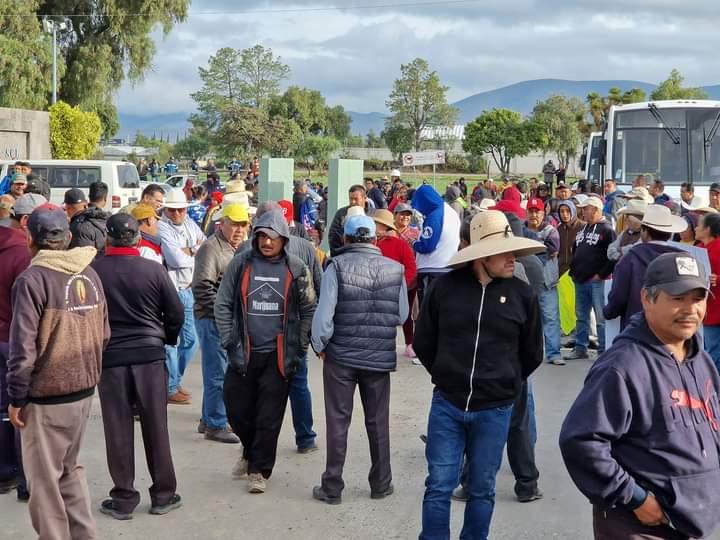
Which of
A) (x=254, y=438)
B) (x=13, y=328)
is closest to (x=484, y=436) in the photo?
(x=254, y=438)

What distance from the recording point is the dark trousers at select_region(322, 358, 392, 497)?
589 cm

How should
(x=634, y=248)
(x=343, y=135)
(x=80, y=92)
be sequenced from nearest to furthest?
(x=634, y=248) < (x=80, y=92) < (x=343, y=135)

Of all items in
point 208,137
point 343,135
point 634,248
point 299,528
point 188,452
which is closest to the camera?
point 299,528

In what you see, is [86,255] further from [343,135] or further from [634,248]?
[343,135]

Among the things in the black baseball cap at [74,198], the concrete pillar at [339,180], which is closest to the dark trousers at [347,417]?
the black baseball cap at [74,198]

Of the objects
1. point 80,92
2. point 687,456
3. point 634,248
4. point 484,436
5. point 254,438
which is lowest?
point 254,438

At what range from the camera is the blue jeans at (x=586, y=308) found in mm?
10188

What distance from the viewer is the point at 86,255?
4.84 m

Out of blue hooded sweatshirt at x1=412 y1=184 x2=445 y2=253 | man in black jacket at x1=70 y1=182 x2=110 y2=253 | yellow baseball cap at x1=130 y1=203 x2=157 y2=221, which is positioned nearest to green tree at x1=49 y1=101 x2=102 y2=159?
blue hooded sweatshirt at x1=412 y1=184 x2=445 y2=253

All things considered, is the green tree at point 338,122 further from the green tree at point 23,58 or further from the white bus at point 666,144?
the white bus at point 666,144

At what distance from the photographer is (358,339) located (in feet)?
19.0

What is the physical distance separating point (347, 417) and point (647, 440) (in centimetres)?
311

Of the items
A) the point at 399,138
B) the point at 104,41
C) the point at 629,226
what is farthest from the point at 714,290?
the point at 399,138

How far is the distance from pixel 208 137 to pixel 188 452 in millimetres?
56380
